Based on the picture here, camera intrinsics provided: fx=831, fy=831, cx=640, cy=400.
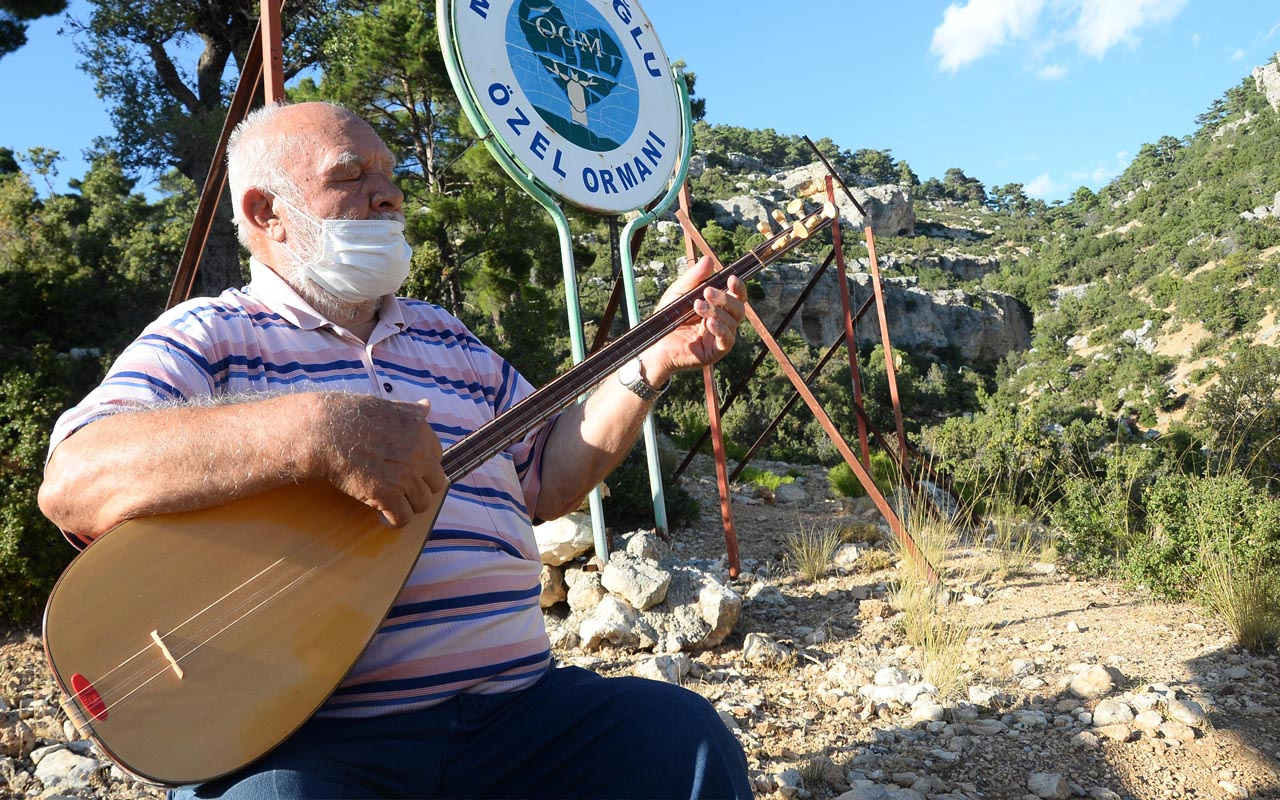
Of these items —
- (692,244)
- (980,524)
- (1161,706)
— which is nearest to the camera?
(1161,706)

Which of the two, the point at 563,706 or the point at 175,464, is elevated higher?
the point at 175,464

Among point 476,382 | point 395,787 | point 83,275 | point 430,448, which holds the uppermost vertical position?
point 83,275

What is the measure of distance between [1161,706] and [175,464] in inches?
126

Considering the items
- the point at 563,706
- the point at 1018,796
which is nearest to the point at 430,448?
the point at 563,706

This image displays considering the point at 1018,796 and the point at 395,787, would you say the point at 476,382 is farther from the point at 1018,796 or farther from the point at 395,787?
the point at 1018,796

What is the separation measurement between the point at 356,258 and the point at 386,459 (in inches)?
24.5

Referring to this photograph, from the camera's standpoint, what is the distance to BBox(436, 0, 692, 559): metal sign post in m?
3.68

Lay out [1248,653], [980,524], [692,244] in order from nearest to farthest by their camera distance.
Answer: [1248,653] → [692,244] → [980,524]

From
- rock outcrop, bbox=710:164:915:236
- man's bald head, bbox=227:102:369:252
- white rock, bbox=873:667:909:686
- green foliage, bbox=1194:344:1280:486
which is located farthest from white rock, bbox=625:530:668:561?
rock outcrop, bbox=710:164:915:236

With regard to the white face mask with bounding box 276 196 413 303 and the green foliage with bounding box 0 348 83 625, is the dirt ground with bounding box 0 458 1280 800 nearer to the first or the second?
the green foliage with bounding box 0 348 83 625

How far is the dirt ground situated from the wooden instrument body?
1.60 meters

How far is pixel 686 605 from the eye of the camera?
377cm

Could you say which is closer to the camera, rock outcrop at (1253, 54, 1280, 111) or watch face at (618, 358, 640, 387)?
watch face at (618, 358, 640, 387)

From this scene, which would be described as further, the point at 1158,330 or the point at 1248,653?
the point at 1158,330
